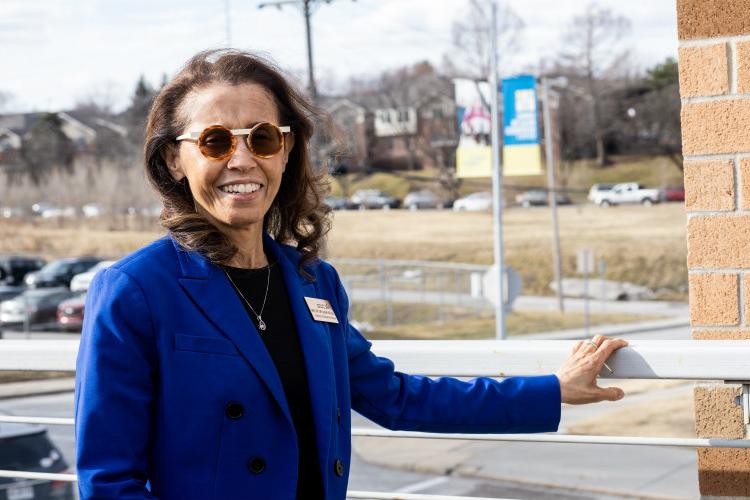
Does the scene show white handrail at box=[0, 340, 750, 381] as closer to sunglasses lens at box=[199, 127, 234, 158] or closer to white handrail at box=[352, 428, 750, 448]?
white handrail at box=[352, 428, 750, 448]

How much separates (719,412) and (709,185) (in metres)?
0.53

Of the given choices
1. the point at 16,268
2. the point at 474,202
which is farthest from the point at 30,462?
the point at 474,202

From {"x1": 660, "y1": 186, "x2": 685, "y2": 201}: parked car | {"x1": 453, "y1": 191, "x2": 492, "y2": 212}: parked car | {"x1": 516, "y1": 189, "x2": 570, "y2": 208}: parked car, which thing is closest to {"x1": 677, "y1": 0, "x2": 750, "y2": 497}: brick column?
{"x1": 660, "y1": 186, "x2": 685, "y2": 201}: parked car

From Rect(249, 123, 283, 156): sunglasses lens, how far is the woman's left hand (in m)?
0.80

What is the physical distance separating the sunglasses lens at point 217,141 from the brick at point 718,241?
123 cm

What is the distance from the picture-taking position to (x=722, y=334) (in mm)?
2574

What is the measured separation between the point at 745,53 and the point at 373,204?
54633 millimetres

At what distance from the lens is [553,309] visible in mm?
37906

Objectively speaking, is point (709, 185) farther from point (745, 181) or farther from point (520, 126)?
point (520, 126)

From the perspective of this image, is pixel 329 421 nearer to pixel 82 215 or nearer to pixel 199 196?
pixel 199 196

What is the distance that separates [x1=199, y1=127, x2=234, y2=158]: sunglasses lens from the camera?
72.9 inches

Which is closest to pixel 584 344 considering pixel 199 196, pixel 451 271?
pixel 199 196

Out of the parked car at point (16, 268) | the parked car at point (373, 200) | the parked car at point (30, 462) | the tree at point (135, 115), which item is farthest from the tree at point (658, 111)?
the parked car at point (30, 462)

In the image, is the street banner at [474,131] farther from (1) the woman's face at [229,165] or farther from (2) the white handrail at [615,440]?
(1) the woman's face at [229,165]
